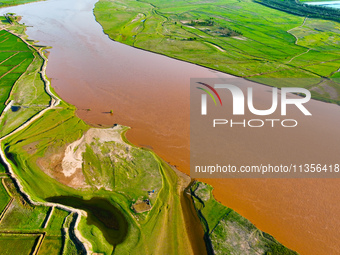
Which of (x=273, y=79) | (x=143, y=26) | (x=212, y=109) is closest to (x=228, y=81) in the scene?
(x=273, y=79)

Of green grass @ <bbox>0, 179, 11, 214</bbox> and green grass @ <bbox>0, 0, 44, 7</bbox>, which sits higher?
green grass @ <bbox>0, 0, 44, 7</bbox>

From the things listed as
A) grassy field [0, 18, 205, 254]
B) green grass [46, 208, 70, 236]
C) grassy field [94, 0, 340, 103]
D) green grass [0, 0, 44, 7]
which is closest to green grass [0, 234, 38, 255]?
grassy field [0, 18, 205, 254]

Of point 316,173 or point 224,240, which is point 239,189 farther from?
point 316,173

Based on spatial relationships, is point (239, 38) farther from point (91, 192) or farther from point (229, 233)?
point (91, 192)

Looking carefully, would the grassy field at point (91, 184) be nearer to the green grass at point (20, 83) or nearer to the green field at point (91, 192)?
the green field at point (91, 192)

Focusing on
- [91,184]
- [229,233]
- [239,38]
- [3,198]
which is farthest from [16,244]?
[239,38]

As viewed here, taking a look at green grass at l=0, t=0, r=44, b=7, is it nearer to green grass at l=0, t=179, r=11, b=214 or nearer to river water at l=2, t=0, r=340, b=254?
river water at l=2, t=0, r=340, b=254

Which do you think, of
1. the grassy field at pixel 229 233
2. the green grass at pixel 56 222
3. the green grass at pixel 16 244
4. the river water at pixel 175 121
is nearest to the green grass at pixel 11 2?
the river water at pixel 175 121
